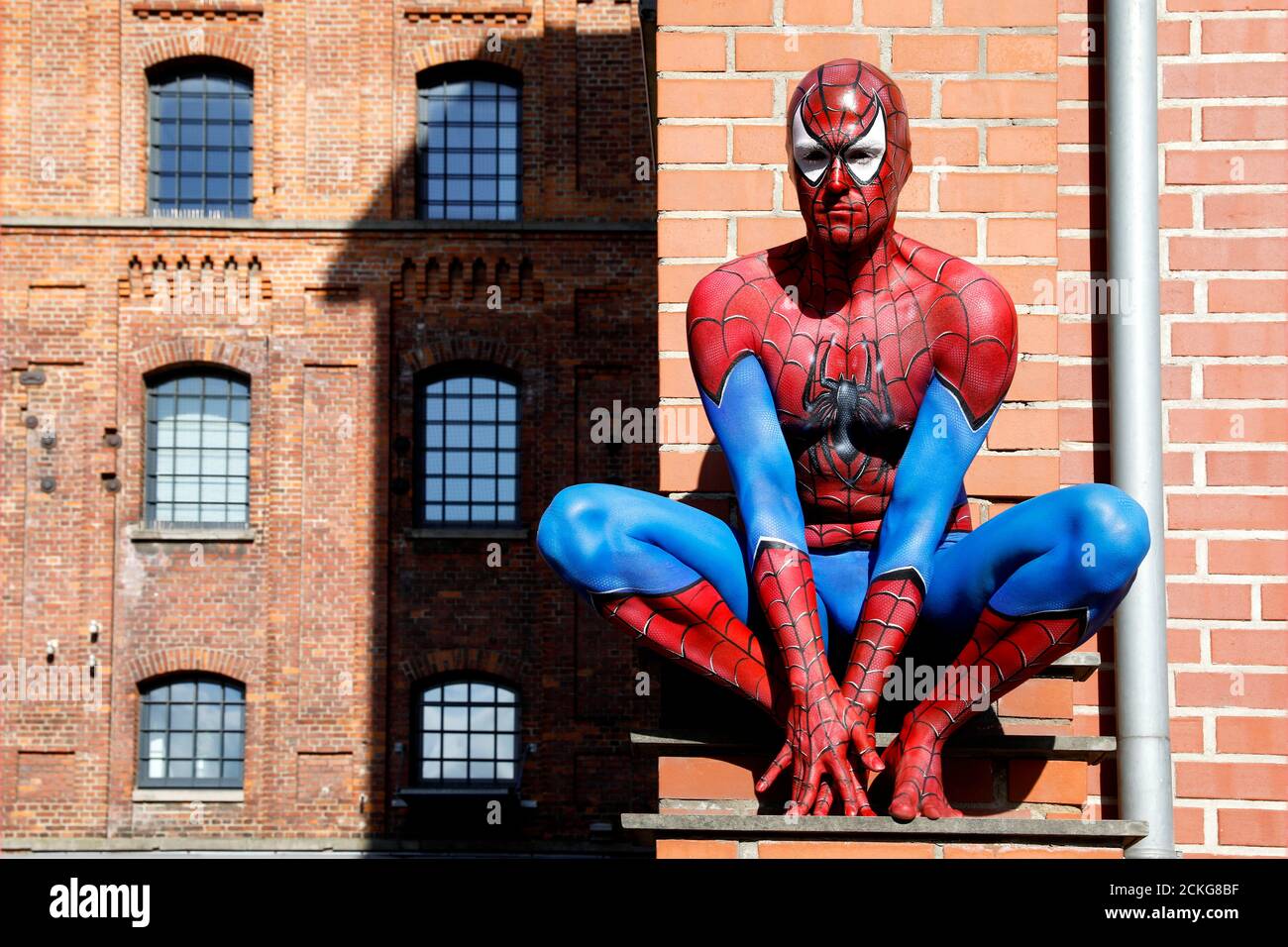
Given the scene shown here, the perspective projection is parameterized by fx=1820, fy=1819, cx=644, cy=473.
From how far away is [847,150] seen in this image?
4590 mm

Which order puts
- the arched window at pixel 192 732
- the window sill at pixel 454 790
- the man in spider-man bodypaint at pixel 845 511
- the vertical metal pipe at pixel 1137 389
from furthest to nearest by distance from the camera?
the arched window at pixel 192 732
the window sill at pixel 454 790
the vertical metal pipe at pixel 1137 389
the man in spider-man bodypaint at pixel 845 511

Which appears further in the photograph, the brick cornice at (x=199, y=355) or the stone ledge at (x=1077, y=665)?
the brick cornice at (x=199, y=355)

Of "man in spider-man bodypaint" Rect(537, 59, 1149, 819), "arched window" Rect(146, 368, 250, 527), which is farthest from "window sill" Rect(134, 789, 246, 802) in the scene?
"man in spider-man bodypaint" Rect(537, 59, 1149, 819)

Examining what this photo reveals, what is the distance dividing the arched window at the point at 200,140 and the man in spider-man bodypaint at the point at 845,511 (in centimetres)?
2380

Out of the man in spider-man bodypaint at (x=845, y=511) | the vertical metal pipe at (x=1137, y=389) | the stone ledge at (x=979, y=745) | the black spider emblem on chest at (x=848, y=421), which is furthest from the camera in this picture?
the vertical metal pipe at (x=1137, y=389)

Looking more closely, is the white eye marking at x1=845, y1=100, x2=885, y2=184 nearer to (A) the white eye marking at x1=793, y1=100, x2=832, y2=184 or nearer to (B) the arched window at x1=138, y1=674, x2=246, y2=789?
(A) the white eye marking at x1=793, y1=100, x2=832, y2=184

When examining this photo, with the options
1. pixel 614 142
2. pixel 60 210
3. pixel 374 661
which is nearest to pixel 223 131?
pixel 60 210

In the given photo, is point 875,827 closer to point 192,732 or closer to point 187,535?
point 187,535

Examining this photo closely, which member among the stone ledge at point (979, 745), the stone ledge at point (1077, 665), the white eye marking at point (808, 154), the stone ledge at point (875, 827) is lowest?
the stone ledge at point (875, 827)

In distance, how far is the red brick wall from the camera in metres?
5.44

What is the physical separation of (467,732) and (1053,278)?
71.6 ft

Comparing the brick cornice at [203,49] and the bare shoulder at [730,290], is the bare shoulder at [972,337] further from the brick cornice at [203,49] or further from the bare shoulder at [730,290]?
the brick cornice at [203,49]

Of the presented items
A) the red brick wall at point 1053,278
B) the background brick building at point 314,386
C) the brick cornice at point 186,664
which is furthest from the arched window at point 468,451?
the red brick wall at point 1053,278

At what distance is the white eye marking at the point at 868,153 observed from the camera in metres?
4.59
